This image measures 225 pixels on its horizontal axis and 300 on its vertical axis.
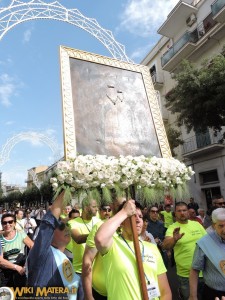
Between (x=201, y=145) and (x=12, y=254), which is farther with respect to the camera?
(x=201, y=145)

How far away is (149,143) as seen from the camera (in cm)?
367

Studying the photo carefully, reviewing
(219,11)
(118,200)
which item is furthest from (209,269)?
(219,11)

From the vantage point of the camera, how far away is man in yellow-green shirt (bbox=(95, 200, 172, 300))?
2209 millimetres

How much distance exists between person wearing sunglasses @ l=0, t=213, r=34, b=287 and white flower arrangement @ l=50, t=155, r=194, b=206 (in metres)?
2.33

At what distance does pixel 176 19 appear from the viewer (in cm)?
2120

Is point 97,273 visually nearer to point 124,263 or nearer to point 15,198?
point 124,263

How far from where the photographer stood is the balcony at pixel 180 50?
61.9 ft

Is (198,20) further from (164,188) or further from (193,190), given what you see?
(164,188)

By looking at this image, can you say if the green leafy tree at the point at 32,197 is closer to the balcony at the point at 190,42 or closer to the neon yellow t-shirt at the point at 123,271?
the balcony at the point at 190,42

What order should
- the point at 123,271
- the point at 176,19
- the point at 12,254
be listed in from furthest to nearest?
1. the point at 176,19
2. the point at 12,254
3. the point at 123,271

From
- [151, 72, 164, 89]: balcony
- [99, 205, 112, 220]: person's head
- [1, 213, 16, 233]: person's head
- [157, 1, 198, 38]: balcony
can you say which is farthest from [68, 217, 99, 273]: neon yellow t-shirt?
[151, 72, 164, 89]: balcony

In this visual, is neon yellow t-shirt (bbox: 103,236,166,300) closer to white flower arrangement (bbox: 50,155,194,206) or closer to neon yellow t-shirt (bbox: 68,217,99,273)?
white flower arrangement (bbox: 50,155,194,206)

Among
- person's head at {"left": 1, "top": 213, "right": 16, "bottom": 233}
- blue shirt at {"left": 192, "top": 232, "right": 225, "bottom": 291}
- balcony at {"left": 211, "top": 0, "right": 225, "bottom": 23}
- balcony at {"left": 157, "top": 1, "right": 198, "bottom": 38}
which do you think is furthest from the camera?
balcony at {"left": 157, "top": 1, "right": 198, "bottom": 38}

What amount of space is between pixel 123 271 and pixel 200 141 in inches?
713
